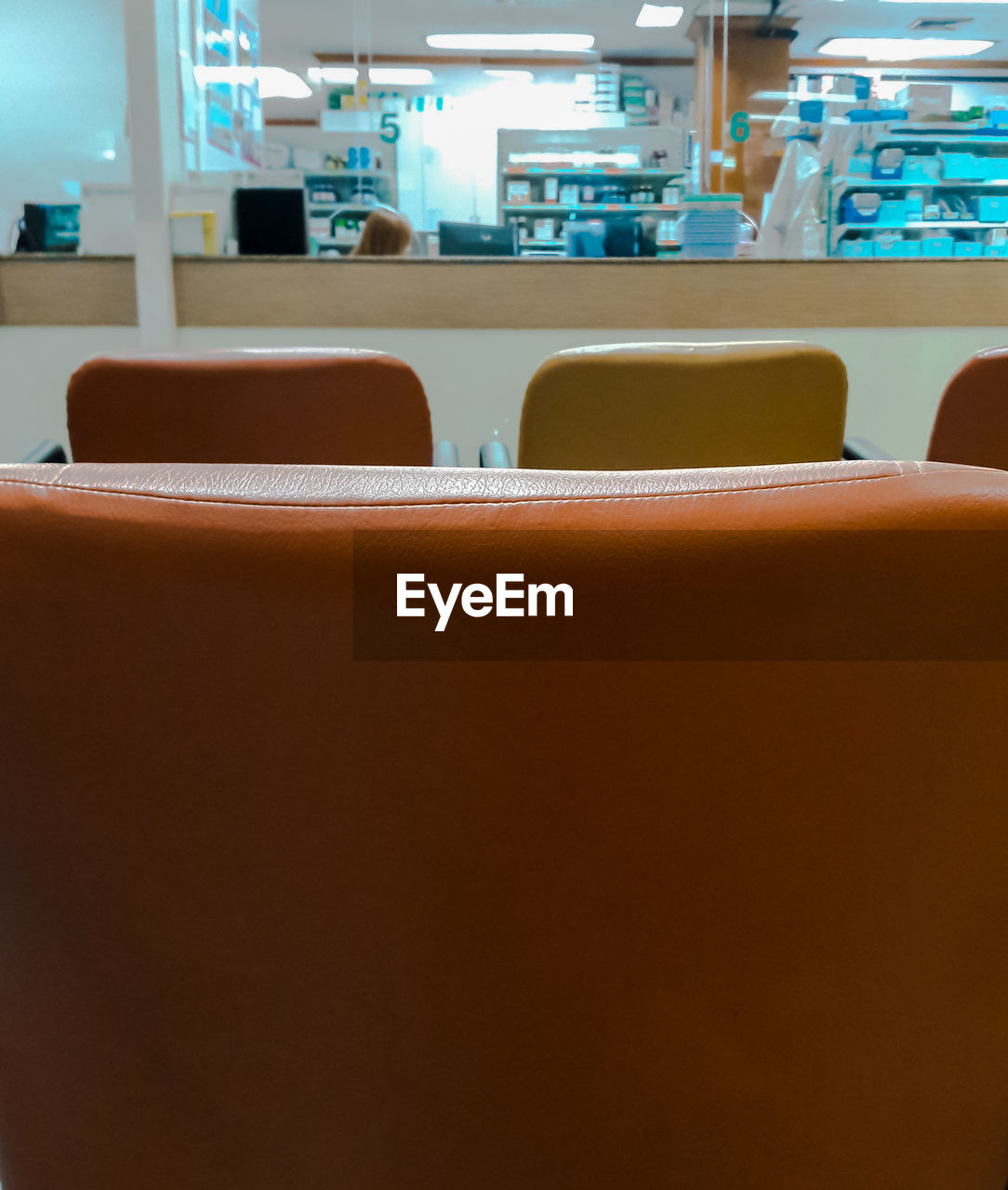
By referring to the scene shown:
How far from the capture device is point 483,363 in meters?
3.42

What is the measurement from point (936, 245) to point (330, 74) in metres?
6.26

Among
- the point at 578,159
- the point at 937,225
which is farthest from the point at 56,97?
the point at 937,225

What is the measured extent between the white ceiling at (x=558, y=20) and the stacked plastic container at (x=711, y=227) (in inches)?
214

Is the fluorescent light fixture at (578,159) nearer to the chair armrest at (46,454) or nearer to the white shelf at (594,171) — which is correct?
the white shelf at (594,171)

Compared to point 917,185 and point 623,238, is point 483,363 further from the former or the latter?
point 917,185

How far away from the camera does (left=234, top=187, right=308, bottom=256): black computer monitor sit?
3.47m

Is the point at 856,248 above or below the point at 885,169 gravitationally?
below

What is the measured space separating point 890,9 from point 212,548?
10.2 m

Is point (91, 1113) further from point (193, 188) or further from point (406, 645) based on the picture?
point (193, 188)

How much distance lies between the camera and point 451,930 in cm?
44

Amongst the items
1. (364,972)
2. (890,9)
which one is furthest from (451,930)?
(890,9)

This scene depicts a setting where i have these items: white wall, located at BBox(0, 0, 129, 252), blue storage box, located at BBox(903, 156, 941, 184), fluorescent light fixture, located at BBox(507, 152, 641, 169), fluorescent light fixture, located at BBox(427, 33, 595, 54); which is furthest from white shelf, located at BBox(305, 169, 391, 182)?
blue storage box, located at BBox(903, 156, 941, 184)

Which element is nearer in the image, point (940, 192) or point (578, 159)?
point (940, 192)

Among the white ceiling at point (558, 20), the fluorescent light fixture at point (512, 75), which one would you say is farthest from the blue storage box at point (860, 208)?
the fluorescent light fixture at point (512, 75)
